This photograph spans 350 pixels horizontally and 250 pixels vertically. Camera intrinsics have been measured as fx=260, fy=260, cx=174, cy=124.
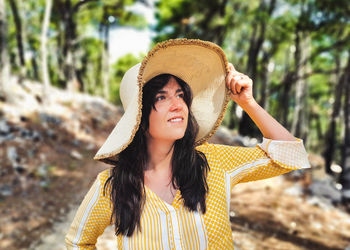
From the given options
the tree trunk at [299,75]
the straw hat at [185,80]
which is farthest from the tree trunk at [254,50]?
the straw hat at [185,80]

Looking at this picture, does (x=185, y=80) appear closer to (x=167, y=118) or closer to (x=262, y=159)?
(x=167, y=118)

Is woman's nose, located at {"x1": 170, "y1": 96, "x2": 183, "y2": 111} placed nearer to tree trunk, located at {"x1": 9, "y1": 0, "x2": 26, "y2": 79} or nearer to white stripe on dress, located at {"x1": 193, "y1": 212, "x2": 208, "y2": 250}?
white stripe on dress, located at {"x1": 193, "y1": 212, "x2": 208, "y2": 250}

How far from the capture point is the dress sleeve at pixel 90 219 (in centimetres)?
158

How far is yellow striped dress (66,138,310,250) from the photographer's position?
1.54 metres

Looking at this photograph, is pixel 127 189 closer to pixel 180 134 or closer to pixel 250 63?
pixel 180 134

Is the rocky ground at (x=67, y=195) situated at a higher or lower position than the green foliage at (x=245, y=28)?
lower

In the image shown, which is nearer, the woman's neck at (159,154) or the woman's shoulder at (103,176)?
the woman's shoulder at (103,176)

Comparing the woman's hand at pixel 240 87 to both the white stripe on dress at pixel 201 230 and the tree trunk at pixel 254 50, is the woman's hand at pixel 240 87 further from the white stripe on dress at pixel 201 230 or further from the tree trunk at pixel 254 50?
the tree trunk at pixel 254 50

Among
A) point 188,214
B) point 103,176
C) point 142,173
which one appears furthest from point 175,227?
point 103,176

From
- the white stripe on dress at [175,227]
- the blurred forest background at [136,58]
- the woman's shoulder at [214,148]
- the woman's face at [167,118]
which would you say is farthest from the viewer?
the blurred forest background at [136,58]

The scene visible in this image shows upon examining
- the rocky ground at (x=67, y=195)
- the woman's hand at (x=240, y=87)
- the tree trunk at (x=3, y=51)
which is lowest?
the rocky ground at (x=67, y=195)

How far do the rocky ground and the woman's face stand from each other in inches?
145

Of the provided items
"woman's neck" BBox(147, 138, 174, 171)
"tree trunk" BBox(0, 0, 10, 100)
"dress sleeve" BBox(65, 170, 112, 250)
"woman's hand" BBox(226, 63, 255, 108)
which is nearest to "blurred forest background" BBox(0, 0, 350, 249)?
"tree trunk" BBox(0, 0, 10, 100)

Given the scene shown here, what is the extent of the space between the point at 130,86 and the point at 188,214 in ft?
2.95
